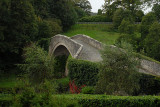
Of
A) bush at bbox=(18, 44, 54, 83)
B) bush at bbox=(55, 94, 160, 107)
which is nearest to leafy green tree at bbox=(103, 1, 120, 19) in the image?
bush at bbox=(18, 44, 54, 83)

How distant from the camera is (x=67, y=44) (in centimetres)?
2323

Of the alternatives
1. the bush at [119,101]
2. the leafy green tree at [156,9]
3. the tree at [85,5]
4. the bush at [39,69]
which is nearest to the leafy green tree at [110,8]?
the leafy green tree at [156,9]

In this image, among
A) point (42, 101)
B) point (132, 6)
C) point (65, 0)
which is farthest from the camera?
point (132, 6)

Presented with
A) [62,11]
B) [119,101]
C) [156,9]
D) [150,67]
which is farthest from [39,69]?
[62,11]

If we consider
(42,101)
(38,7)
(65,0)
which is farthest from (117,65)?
(65,0)

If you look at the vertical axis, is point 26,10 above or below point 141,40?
above

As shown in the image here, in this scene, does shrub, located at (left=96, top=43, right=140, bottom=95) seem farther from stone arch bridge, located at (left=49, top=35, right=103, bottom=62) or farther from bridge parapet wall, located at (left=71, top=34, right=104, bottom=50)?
bridge parapet wall, located at (left=71, top=34, right=104, bottom=50)

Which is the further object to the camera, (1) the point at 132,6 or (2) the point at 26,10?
(1) the point at 132,6

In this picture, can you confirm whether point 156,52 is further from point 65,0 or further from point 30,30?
point 65,0

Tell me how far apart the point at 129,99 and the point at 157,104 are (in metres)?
1.36

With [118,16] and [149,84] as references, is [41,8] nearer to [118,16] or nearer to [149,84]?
[118,16]

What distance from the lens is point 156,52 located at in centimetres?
2067

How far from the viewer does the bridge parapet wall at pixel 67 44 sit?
67.7 ft

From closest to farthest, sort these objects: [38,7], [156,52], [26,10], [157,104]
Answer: [157,104], [156,52], [26,10], [38,7]
